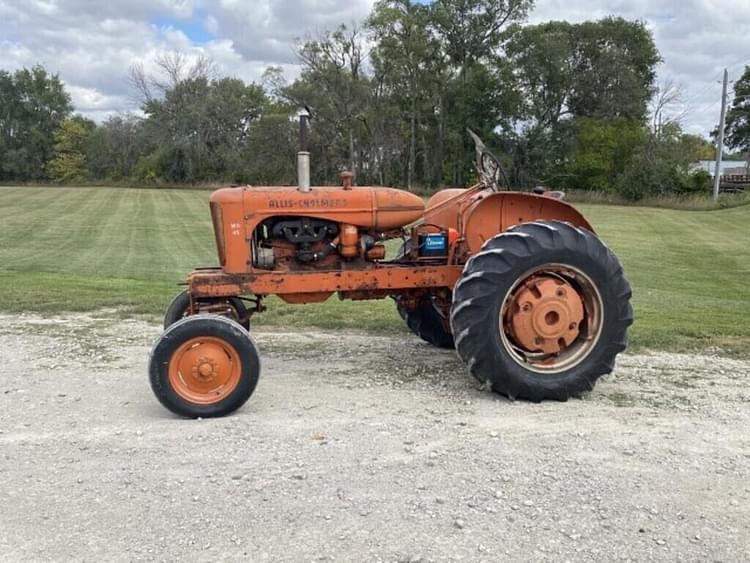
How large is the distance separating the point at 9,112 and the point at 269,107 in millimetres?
32299

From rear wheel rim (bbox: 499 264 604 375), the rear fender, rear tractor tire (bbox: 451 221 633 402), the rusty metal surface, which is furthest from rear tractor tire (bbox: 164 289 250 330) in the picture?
rear wheel rim (bbox: 499 264 604 375)

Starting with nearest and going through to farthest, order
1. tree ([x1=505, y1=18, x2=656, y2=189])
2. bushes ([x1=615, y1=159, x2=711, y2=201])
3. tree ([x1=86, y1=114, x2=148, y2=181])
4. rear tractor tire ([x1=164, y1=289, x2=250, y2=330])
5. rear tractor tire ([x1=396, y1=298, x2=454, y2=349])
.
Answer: rear tractor tire ([x1=164, y1=289, x2=250, y2=330]) → rear tractor tire ([x1=396, y1=298, x2=454, y2=349]) → bushes ([x1=615, y1=159, x2=711, y2=201]) → tree ([x1=505, y1=18, x2=656, y2=189]) → tree ([x1=86, y1=114, x2=148, y2=181])

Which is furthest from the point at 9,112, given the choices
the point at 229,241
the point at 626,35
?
the point at 229,241

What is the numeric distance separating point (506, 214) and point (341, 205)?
4.52ft

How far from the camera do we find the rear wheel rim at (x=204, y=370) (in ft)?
15.7

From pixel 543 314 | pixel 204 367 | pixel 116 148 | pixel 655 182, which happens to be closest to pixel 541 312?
pixel 543 314

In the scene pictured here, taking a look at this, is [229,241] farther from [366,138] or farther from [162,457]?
[366,138]

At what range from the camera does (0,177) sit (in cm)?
6894

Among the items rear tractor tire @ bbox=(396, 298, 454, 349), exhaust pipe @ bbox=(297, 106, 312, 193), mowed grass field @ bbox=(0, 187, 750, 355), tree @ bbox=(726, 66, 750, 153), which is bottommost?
mowed grass field @ bbox=(0, 187, 750, 355)

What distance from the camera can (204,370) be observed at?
4.80 meters

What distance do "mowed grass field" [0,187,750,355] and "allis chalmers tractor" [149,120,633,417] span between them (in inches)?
82.0

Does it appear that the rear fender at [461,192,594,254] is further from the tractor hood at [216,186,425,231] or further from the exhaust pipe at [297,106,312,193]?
the exhaust pipe at [297,106,312,193]

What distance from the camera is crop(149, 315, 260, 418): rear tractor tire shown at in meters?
4.73

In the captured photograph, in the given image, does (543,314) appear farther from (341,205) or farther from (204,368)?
(204,368)
